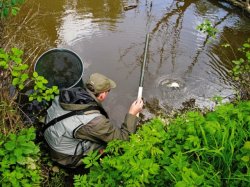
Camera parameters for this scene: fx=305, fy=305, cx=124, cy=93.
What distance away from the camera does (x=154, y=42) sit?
6.73 m

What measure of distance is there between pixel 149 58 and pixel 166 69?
1.53ft

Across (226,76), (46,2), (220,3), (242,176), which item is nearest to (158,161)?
(242,176)

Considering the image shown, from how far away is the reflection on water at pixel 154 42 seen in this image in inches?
220

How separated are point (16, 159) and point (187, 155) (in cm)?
158

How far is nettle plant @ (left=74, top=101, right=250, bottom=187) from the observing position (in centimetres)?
220

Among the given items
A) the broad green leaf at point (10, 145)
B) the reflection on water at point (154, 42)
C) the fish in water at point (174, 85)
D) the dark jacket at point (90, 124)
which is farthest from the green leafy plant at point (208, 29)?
the broad green leaf at point (10, 145)

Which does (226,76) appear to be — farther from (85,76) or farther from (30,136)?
(30,136)

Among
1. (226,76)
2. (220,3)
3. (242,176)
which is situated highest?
(242,176)

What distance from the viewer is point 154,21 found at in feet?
24.4

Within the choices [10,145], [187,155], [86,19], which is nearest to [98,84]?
[10,145]

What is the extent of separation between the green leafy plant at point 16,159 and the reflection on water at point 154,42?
83.4 inches

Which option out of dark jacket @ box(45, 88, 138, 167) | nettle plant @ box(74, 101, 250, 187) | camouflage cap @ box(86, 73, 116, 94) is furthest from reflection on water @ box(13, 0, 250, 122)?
nettle plant @ box(74, 101, 250, 187)

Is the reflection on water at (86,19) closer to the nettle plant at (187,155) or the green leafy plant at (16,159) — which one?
the green leafy plant at (16,159)

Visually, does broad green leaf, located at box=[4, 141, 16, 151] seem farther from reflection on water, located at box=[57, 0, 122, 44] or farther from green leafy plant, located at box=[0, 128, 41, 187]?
reflection on water, located at box=[57, 0, 122, 44]
